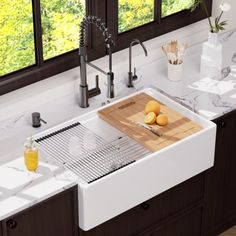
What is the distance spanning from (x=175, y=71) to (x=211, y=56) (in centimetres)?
26

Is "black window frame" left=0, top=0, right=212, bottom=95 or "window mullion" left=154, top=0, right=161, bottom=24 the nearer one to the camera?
"black window frame" left=0, top=0, right=212, bottom=95

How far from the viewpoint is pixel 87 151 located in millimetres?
3959

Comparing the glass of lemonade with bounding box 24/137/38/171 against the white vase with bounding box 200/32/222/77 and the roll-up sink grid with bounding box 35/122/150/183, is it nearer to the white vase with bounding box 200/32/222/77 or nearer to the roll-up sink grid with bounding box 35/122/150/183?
the roll-up sink grid with bounding box 35/122/150/183

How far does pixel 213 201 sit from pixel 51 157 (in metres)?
1.18

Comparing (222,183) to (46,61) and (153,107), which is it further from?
(46,61)

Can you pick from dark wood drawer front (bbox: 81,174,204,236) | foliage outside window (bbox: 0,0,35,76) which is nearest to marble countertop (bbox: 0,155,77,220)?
dark wood drawer front (bbox: 81,174,204,236)

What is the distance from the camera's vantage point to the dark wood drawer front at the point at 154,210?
3996mm

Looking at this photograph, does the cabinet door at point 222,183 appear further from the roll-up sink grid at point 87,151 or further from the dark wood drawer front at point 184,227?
the roll-up sink grid at point 87,151

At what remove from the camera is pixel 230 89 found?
4.48 metres

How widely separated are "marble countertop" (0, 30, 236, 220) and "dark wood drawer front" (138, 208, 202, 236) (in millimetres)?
635

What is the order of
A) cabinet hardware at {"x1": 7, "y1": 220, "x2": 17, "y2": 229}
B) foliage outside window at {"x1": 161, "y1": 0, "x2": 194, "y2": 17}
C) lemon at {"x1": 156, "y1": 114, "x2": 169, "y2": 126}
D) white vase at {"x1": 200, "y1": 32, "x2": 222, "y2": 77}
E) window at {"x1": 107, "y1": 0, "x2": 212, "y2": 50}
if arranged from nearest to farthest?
cabinet hardware at {"x1": 7, "y1": 220, "x2": 17, "y2": 229} → lemon at {"x1": 156, "y1": 114, "x2": 169, "y2": 126} → window at {"x1": 107, "y1": 0, "x2": 212, "y2": 50} → white vase at {"x1": 200, "y1": 32, "x2": 222, "y2": 77} → foliage outside window at {"x1": 161, "y1": 0, "x2": 194, "y2": 17}

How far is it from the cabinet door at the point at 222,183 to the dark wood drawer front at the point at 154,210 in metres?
0.13

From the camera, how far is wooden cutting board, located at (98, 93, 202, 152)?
4.01 metres

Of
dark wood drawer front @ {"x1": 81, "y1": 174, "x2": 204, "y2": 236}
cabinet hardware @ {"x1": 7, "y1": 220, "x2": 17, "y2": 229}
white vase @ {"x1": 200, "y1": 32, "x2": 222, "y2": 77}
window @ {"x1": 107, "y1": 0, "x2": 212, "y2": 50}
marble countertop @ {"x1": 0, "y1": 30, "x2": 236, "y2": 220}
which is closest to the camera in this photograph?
cabinet hardware @ {"x1": 7, "y1": 220, "x2": 17, "y2": 229}
